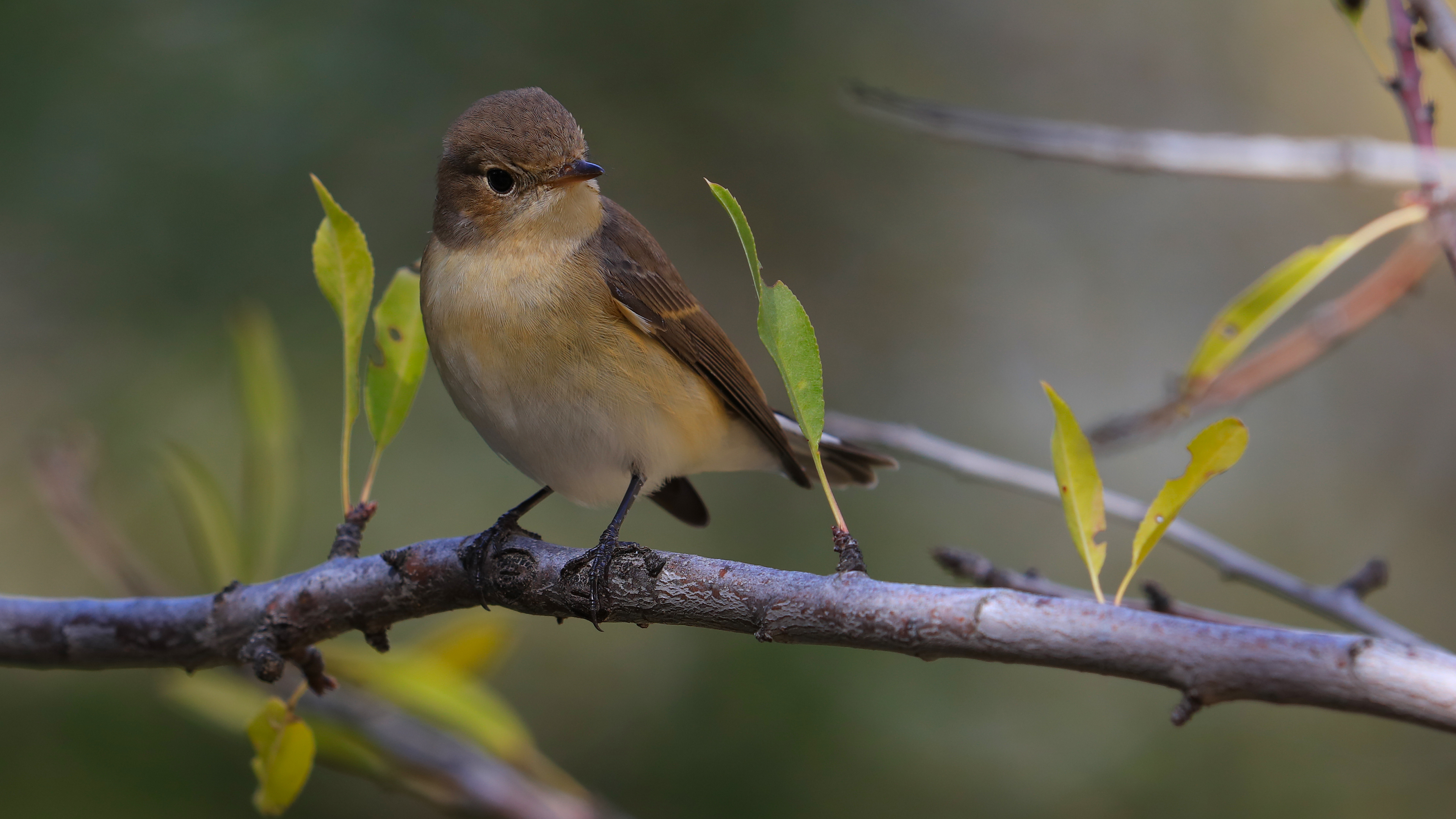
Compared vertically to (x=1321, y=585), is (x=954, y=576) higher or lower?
lower

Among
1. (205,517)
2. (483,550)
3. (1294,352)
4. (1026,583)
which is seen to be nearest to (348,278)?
(483,550)

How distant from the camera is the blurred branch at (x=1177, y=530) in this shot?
5.90 feet

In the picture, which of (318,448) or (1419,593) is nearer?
(318,448)

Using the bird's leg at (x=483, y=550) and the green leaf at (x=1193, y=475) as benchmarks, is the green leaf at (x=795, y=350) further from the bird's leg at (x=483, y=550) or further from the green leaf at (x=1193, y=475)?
the bird's leg at (x=483, y=550)

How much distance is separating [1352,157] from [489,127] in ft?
6.23

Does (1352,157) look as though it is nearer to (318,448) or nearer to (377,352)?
(377,352)

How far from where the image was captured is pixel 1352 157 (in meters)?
2.02

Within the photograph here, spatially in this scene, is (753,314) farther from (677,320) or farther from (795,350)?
(795,350)

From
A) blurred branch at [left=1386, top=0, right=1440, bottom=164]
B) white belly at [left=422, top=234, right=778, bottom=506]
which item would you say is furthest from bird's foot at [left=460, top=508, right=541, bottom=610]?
blurred branch at [left=1386, top=0, right=1440, bottom=164]

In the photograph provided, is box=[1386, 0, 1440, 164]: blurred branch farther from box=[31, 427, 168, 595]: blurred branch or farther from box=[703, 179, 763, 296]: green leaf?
box=[31, 427, 168, 595]: blurred branch

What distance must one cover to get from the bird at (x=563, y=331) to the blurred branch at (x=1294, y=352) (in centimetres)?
69

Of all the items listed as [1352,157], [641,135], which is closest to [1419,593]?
[1352,157]

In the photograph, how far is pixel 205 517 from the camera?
7.62ft

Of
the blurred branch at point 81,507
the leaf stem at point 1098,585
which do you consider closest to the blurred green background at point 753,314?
the blurred branch at point 81,507
